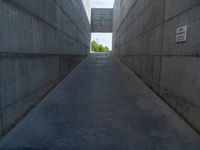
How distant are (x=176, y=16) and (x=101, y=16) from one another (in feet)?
65.9

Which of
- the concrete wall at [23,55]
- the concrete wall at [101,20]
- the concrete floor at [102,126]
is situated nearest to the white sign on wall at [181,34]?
the concrete floor at [102,126]

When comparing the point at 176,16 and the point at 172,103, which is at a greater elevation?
Result: the point at 176,16

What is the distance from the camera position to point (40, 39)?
3.53m

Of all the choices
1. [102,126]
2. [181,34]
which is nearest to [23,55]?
[102,126]

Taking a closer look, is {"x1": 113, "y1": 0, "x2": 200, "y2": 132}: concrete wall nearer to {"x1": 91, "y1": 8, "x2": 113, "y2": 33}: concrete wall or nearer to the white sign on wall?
the white sign on wall

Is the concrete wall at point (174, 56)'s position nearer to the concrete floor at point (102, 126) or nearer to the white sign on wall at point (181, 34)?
the white sign on wall at point (181, 34)

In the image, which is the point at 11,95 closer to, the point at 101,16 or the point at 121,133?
the point at 121,133

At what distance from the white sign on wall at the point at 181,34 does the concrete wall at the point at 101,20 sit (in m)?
19.9

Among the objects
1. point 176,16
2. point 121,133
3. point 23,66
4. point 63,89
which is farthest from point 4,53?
point 176,16

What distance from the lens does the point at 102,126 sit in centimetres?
257

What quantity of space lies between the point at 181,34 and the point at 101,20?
66.7 feet

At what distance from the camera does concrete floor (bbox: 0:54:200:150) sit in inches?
82.6

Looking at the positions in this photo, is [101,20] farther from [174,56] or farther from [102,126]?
[102,126]

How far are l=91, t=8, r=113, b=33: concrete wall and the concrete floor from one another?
1943 cm
